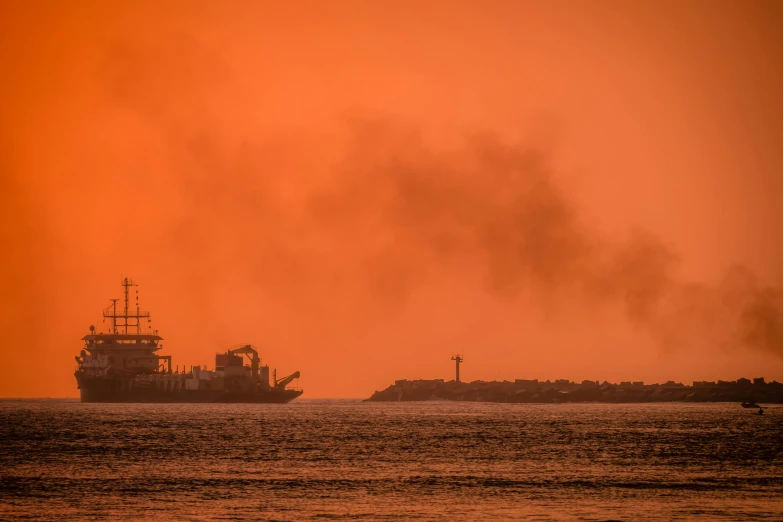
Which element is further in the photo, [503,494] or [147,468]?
[147,468]

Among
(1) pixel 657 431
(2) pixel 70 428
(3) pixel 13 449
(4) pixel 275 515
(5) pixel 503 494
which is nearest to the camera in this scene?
(4) pixel 275 515

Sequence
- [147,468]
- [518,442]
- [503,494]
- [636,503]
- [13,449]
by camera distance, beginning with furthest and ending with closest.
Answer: [518,442] → [13,449] → [147,468] → [503,494] → [636,503]

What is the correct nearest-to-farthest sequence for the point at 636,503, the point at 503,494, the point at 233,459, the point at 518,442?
the point at 636,503 → the point at 503,494 → the point at 233,459 → the point at 518,442

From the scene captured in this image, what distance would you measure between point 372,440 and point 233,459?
2548 cm

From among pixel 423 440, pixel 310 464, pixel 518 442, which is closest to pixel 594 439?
pixel 518 442

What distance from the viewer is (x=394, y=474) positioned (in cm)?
7212

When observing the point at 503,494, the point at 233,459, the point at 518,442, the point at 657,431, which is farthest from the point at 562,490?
the point at 657,431

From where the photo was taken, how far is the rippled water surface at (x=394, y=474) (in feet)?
182

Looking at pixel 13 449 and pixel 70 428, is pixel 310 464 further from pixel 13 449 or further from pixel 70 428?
pixel 70 428

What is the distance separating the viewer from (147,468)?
77250mm

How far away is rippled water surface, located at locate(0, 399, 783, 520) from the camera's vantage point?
55.6m

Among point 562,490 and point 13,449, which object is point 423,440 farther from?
point 562,490

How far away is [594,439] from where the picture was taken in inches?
4203

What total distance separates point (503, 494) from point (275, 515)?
1420cm
